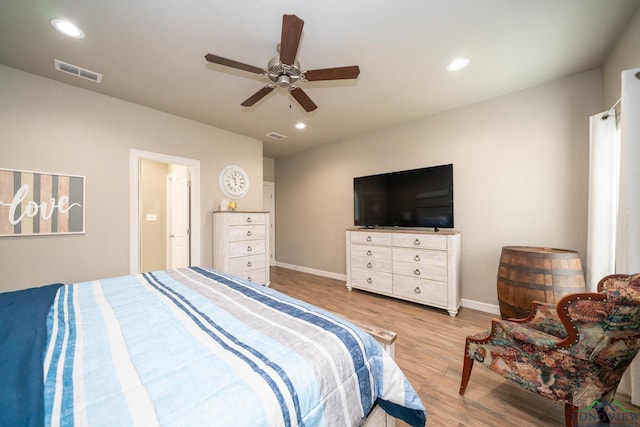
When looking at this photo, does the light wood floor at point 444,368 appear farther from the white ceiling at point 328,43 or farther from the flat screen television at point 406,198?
the white ceiling at point 328,43

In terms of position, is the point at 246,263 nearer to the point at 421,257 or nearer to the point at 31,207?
the point at 31,207

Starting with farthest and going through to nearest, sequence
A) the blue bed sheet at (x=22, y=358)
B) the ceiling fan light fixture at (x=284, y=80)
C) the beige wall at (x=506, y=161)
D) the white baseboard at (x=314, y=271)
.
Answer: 1. the white baseboard at (x=314, y=271)
2. the beige wall at (x=506, y=161)
3. the ceiling fan light fixture at (x=284, y=80)
4. the blue bed sheet at (x=22, y=358)

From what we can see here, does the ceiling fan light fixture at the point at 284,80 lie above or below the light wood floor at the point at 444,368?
above

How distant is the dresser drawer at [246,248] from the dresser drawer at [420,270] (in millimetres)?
2050

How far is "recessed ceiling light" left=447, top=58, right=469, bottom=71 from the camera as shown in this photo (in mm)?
2150

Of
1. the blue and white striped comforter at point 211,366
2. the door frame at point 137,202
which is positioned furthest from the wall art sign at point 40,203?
the blue and white striped comforter at point 211,366

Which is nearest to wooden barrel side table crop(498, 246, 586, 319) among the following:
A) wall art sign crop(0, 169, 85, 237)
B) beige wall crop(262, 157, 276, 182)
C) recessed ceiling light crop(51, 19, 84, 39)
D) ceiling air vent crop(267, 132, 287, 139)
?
ceiling air vent crop(267, 132, 287, 139)

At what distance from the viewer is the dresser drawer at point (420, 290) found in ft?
9.41

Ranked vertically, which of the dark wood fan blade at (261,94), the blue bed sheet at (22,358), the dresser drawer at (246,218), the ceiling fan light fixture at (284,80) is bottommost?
the blue bed sheet at (22,358)

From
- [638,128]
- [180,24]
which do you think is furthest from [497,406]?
[180,24]

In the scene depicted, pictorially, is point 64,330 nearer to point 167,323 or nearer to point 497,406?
point 167,323

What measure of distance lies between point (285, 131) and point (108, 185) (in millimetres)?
2477

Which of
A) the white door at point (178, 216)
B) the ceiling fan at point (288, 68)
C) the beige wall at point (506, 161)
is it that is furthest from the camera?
the white door at point (178, 216)

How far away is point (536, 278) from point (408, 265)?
1.30 meters
